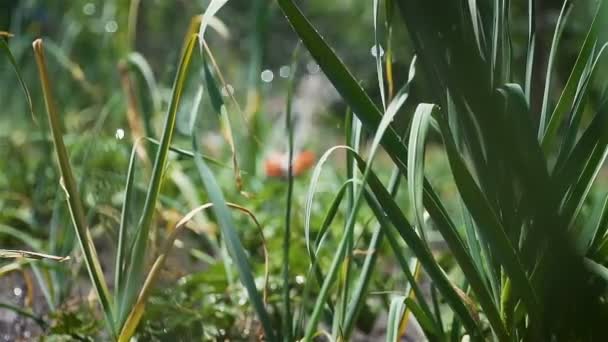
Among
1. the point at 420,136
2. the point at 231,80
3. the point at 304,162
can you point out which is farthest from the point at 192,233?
the point at 231,80

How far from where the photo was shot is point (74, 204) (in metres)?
0.98

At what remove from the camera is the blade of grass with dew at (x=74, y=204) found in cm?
97

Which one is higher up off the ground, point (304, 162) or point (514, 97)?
point (514, 97)

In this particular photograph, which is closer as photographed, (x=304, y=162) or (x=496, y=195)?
(x=496, y=195)

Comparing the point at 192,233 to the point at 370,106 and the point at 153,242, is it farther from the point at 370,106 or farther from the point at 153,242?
the point at 370,106

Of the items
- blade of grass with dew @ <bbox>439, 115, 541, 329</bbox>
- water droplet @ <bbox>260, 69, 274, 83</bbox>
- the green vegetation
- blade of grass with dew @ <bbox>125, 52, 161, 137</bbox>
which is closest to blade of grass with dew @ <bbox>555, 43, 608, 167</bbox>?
the green vegetation

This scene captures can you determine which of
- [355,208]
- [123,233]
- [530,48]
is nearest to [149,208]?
[123,233]

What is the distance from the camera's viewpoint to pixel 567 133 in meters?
0.94

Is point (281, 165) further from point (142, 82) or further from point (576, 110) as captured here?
point (576, 110)

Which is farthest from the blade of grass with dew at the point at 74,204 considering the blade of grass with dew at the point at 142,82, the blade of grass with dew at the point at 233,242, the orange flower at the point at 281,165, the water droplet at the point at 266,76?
the orange flower at the point at 281,165

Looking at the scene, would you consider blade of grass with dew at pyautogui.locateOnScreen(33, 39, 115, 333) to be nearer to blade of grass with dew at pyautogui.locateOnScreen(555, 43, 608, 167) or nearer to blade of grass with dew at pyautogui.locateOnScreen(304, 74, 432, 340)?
blade of grass with dew at pyautogui.locateOnScreen(304, 74, 432, 340)

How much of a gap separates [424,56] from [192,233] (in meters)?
1.22

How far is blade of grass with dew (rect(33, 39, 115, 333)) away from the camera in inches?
38.0

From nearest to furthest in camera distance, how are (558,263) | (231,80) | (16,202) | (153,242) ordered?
(558,263), (153,242), (16,202), (231,80)
